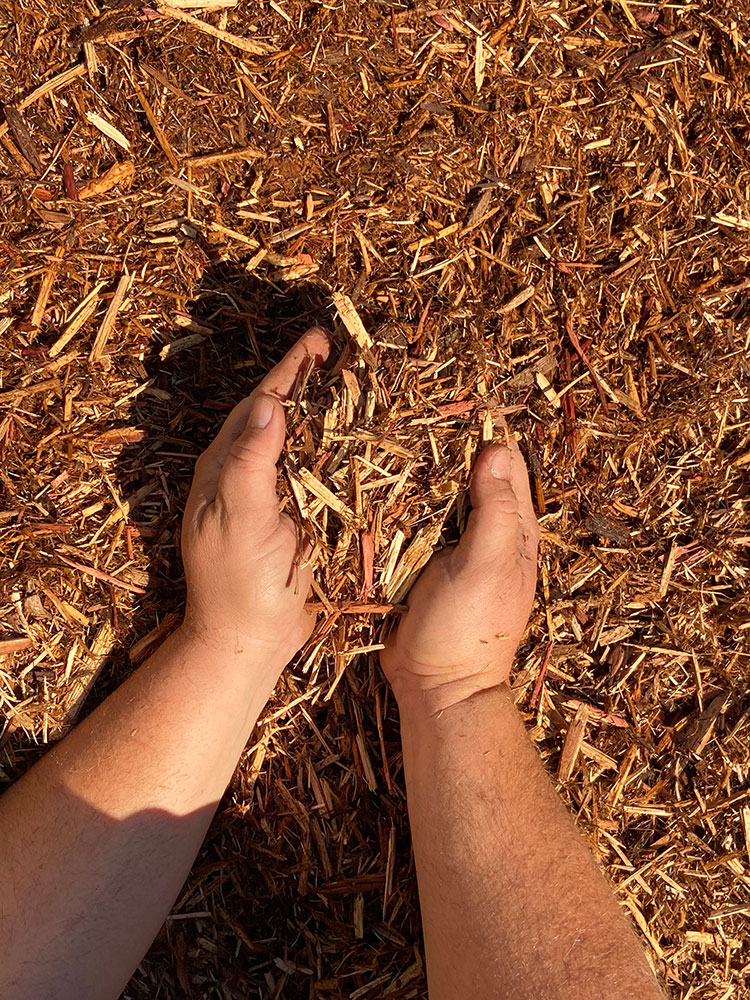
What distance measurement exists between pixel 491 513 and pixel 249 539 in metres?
0.60

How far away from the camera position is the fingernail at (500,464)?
2107mm

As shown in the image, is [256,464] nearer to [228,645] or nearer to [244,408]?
[244,408]

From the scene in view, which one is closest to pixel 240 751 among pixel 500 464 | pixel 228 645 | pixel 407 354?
pixel 228 645

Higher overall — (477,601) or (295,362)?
(295,362)

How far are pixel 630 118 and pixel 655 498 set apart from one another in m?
1.04

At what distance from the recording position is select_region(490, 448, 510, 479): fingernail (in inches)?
83.0

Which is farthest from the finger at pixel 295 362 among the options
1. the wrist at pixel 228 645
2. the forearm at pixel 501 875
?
the forearm at pixel 501 875

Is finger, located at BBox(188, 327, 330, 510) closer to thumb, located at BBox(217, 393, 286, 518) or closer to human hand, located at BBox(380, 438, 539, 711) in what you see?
thumb, located at BBox(217, 393, 286, 518)

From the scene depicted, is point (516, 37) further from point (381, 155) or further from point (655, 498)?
point (655, 498)

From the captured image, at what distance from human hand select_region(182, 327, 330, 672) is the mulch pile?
0.11 meters

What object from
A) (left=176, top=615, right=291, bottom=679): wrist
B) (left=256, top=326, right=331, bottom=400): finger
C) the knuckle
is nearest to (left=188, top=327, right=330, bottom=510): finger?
(left=256, top=326, right=331, bottom=400): finger

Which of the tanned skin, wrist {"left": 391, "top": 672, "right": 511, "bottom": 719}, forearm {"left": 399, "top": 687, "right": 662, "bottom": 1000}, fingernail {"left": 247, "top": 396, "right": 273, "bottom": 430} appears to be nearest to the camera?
forearm {"left": 399, "top": 687, "right": 662, "bottom": 1000}

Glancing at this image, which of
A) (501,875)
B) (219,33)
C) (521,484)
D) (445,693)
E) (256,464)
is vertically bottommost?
(501,875)

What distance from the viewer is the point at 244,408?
2137 mm
